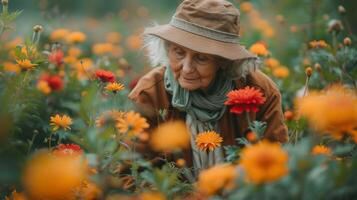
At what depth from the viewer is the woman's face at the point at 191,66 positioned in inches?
76.7

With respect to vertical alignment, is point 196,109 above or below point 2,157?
below

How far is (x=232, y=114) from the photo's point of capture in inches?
85.2

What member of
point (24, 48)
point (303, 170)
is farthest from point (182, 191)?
point (24, 48)

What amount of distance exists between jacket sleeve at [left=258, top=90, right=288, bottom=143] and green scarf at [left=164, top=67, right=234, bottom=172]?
7.1 inches

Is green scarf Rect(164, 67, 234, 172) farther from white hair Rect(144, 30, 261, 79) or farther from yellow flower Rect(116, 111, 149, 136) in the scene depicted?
yellow flower Rect(116, 111, 149, 136)

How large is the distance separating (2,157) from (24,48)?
1.02m

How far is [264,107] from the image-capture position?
218 cm

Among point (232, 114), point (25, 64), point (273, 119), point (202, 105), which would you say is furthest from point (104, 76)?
point (273, 119)

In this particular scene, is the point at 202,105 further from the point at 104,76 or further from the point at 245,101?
the point at 245,101

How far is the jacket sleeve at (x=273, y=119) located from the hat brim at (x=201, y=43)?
26cm

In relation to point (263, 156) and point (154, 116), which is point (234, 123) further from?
point (263, 156)

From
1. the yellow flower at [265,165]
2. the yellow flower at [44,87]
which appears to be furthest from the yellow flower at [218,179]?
the yellow flower at [44,87]

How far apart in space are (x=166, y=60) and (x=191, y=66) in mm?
268

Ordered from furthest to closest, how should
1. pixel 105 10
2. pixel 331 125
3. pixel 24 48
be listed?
pixel 105 10 → pixel 24 48 → pixel 331 125
